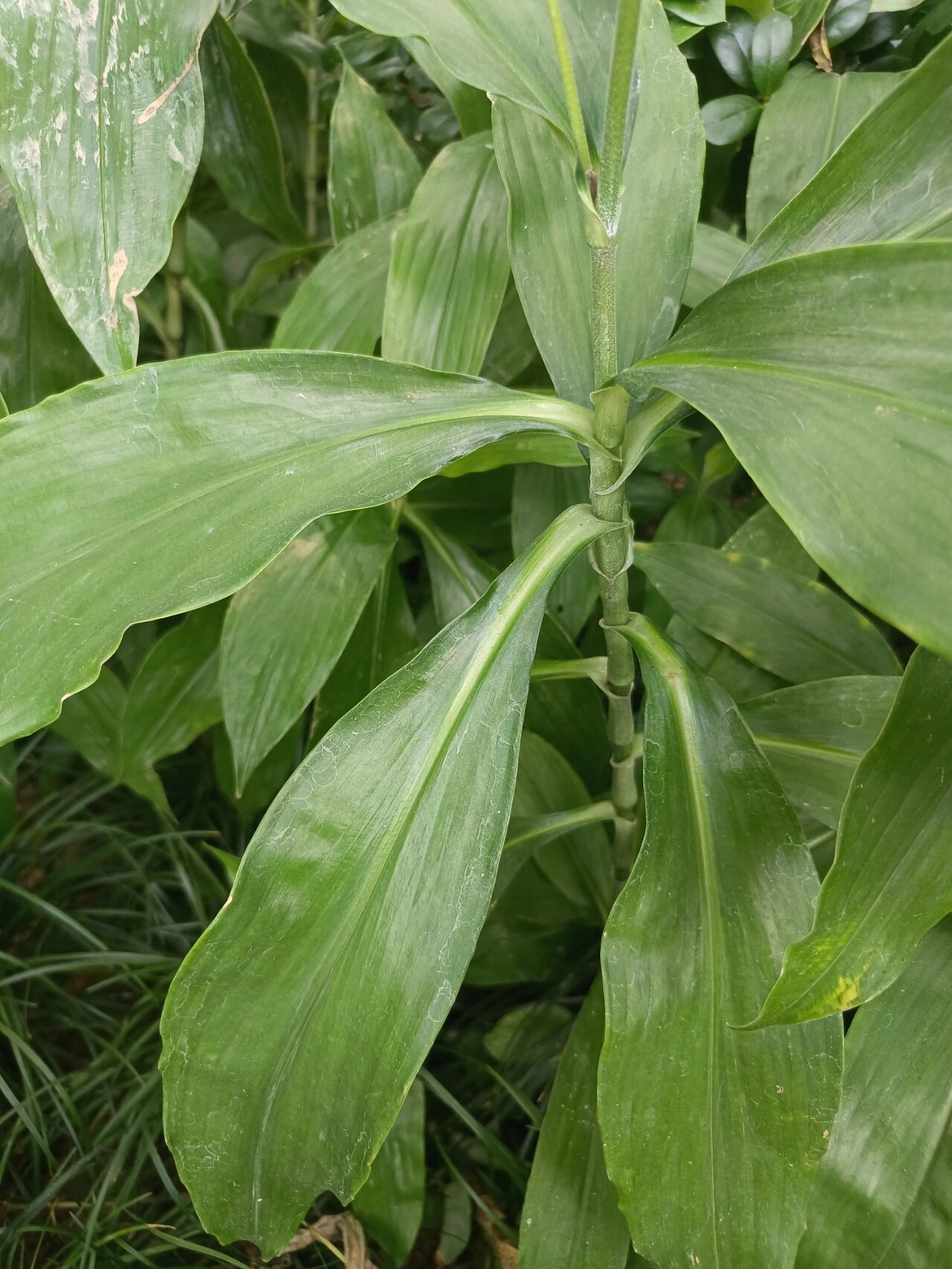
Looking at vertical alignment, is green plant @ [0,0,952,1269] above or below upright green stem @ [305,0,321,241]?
below

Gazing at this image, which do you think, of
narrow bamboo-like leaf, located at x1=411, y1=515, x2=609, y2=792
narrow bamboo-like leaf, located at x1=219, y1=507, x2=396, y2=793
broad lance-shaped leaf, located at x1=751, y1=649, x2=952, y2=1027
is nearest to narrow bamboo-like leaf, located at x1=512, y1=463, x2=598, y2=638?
narrow bamboo-like leaf, located at x1=411, y1=515, x2=609, y2=792

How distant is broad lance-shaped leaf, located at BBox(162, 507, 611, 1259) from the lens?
46cm

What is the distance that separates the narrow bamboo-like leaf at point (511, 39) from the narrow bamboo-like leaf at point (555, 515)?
0.36 meters

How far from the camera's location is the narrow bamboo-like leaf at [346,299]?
707 mm

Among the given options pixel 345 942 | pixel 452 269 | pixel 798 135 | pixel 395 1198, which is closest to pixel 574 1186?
pixel 395 1198

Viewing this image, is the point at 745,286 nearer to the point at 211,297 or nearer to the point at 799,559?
the point at 799,559

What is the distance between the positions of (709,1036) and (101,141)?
0.60 m

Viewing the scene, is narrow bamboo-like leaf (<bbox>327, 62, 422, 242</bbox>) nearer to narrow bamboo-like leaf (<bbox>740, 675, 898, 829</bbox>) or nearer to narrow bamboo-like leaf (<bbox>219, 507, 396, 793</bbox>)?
narrow bamboo-like leaf (<bbox>219, 507, 396, 793</bbox>)

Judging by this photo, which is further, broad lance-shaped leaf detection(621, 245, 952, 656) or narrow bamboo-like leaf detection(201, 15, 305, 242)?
narrow bamboo-like leaf detection(201, 15, 305, 242)

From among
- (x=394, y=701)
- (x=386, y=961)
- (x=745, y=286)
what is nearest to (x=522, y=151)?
(x=745, y=286)

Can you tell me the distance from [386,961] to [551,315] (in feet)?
1.27

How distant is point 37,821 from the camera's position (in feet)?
3.65

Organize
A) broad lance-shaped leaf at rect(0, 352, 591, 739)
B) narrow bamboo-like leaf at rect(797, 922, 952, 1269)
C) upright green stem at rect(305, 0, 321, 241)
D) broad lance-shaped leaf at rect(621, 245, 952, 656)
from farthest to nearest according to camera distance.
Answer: upright green stem at rect(305, 0, 321, 241), narrow bamboo-like leaf at rect(797, 922, 952, 1269), broad lance-shaped leaf at rect(0, 352, 591, 739), broad lance-shaped leaf at rect(621, 245, 952, 656)

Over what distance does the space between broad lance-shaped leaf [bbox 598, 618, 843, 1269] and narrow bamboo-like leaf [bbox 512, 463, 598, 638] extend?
0.30 metres
